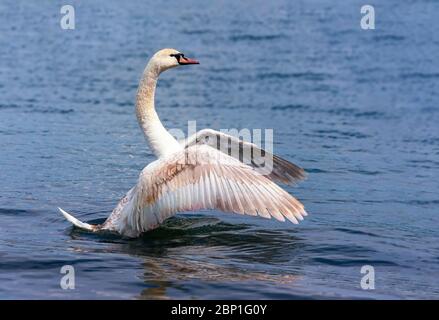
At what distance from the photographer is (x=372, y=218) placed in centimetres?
1045

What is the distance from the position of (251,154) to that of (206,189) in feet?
4.21

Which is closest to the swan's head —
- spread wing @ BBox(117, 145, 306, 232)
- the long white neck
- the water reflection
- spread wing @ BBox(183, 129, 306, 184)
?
the long white neck

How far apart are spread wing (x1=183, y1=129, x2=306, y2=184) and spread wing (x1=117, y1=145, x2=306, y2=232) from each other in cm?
49

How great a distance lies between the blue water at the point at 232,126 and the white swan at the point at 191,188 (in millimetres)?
312

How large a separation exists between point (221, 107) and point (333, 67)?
3.92 m

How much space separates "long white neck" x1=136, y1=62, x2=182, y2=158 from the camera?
9375mm

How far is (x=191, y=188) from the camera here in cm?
873

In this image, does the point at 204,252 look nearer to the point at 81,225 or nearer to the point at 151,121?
the point at 81,225

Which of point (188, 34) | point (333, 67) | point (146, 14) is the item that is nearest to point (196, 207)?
point (333, 67)

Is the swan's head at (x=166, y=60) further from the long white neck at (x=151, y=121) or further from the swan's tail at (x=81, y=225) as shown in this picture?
the swan's tail at (x=81, y=225)

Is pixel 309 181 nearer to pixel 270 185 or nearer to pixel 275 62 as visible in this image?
pixel 270 185

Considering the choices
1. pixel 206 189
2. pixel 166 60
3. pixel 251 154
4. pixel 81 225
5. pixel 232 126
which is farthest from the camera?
pixel 232 126

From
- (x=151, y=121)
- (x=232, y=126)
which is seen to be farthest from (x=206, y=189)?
(x=232, y=126)

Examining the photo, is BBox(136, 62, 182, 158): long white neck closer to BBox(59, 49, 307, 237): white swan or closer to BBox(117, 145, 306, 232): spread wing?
BBox(59, 49, 307, 237): white swan
